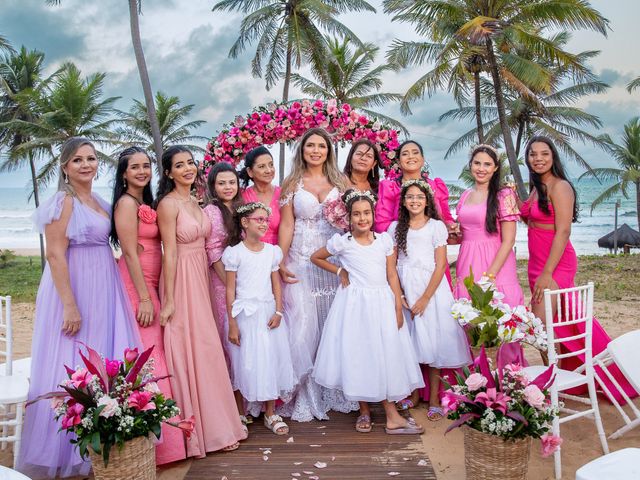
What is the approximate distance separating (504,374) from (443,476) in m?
1.02

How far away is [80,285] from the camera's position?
4469 mm

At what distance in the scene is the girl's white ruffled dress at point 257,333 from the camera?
192 inches

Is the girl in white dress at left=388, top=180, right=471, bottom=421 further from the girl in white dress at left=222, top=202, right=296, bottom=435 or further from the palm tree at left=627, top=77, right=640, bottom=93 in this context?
the palm tree at left=627, top=77, right=640, bottom=93

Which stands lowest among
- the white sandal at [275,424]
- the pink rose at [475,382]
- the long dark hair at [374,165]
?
the white sandal at [275,424]

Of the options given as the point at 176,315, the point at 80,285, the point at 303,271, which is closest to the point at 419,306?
the point at 303,271

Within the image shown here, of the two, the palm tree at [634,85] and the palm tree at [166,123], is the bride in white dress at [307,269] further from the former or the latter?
the palm tree at [166,123]

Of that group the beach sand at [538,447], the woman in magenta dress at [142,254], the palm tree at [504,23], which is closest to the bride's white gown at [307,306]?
the beach sand at [538,447]

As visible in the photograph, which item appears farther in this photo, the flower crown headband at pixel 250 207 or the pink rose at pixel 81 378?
the flower crown headband at pixel 250 207

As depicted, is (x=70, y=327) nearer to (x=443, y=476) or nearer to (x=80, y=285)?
(x=80, y=285)

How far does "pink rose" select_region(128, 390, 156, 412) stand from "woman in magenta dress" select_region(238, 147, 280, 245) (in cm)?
207

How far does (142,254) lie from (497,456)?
122 inches

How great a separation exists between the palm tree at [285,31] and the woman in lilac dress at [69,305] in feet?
57.2

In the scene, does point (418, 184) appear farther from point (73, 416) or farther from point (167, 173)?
point (73, 416)

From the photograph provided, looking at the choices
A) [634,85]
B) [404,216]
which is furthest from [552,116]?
[404,216]
